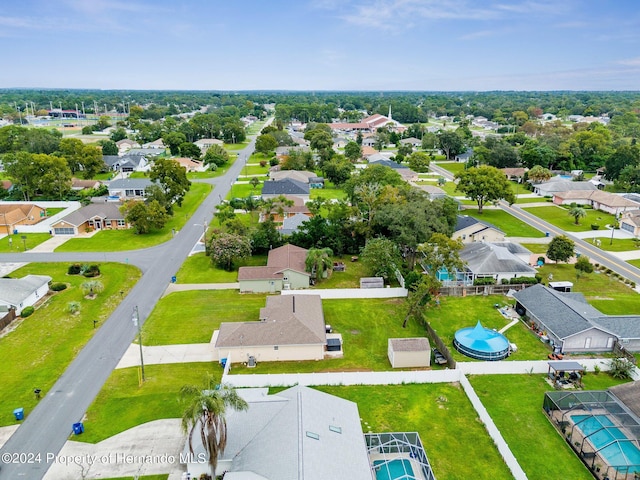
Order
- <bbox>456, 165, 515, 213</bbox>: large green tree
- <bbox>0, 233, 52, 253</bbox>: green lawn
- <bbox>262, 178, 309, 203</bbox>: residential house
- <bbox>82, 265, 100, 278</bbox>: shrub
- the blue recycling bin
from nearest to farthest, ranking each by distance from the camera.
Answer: the blue recycling bin → <bbox>82, 265, 100, 278</bbox>: shrub → <bbox>0, 233, 52, 253</bbox>: green lawn → <bbox>456, 165, 515, 213</bbox>: large green tree → <bbox>262, 178, 309, 203</bbox>: residential house

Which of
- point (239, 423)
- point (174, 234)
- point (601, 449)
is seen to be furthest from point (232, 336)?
point (174, 234)

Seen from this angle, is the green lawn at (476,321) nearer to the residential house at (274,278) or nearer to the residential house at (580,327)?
the residential house at (580,327)

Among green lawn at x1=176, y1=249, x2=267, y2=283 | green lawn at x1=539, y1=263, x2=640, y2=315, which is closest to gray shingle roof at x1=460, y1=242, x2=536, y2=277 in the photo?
green lawn at x1=539, y1=263, x2=640, y2=315

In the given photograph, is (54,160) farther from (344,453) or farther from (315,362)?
(344,453)

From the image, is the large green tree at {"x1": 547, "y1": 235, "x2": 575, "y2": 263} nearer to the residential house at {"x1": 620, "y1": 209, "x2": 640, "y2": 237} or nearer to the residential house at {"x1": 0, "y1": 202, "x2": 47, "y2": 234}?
the residential house at {"x1": 620, "y1": 209, "x2": 640, "y2": 237}

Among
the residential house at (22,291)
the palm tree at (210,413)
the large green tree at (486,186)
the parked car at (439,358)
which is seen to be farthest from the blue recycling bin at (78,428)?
the large green tree at (486,186)

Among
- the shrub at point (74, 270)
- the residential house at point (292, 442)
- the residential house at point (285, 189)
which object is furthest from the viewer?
the residential house at point (285, 189)
